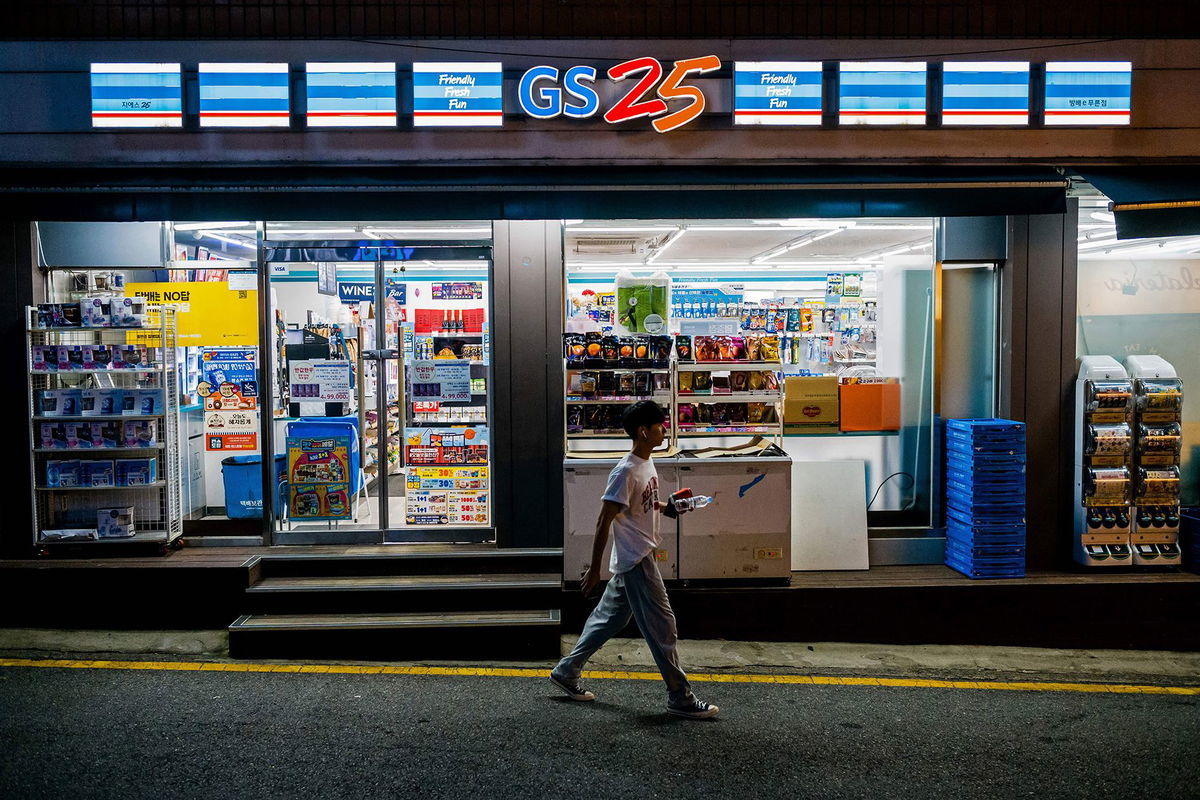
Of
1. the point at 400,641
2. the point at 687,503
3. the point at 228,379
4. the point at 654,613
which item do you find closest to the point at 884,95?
the point at 687,503

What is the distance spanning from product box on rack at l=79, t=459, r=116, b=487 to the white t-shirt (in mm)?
4712

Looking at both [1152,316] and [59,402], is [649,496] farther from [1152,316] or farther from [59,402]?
[1152,316]

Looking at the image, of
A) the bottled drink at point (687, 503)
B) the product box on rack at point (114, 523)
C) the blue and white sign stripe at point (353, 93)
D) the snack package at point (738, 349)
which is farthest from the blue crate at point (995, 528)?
the product box on rack at point (114, 523)

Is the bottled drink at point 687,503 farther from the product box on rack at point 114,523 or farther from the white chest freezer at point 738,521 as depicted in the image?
the product box on rack at point 114,523

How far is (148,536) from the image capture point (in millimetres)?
6512

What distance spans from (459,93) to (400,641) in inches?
165

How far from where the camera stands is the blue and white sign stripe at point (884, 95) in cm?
600

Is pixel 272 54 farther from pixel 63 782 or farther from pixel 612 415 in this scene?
pixel 63 782

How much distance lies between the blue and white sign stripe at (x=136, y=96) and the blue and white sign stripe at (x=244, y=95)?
0.22 meters

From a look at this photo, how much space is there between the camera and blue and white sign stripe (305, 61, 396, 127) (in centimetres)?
592

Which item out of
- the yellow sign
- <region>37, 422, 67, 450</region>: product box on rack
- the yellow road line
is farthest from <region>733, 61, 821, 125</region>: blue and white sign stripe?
<region>37, 422, 67, 450</region>: product box on rack

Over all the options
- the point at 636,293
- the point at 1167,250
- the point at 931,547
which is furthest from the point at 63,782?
the point at 1167,250

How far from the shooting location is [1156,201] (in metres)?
5.48

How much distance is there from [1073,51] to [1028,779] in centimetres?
543
